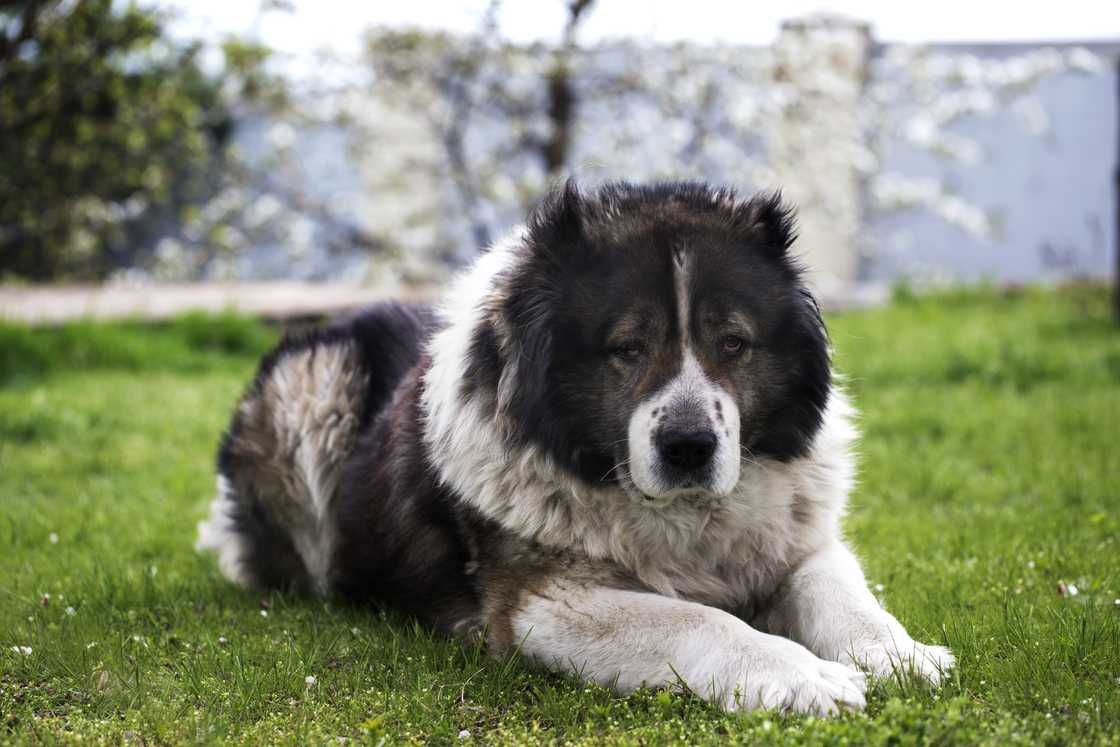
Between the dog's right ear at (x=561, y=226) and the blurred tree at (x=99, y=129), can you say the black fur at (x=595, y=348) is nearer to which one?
the dog's right ear at (x=561, y=226)

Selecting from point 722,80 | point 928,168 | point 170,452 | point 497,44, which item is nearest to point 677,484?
point 170,452

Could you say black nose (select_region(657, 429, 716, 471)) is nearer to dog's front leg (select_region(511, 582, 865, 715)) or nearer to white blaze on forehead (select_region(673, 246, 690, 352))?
white blaze on forehead (select_region(673, 246, 690, 352))

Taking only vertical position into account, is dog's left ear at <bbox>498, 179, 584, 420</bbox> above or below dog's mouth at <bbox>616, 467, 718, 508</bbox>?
above

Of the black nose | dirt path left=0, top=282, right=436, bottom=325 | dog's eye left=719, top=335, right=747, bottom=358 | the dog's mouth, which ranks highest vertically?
dog's eye left=719, top=335, right=747, bottom=358

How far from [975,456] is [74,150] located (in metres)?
7.61

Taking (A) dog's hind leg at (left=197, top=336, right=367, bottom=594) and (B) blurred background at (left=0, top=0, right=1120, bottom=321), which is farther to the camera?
(B) blurred background at (left=0, top=0, right=1120, bottom=321)

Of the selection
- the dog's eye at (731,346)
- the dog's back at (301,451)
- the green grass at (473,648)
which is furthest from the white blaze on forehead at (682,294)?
the dog's back at (301,451)

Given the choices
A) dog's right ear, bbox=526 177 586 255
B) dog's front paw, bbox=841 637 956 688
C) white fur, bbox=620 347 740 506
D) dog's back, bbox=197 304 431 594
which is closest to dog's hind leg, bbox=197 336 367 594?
dog's back, bbox=197 304 431 594

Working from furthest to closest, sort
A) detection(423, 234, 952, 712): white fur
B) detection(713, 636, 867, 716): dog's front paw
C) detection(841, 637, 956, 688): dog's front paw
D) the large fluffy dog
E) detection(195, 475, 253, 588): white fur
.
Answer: detection(195, 475, 253, 588): white fur → the large fluffy dog → detection(423, 234, 952, 712): white fur → detection(841, 637, 956, 688): dog's front paw → detection(713, 636, 867, 716): dog's front paw

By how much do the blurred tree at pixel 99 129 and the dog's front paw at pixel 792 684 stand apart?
6.39 m

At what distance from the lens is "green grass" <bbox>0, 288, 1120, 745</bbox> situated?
115 inches

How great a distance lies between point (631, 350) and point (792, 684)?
1.04 meters

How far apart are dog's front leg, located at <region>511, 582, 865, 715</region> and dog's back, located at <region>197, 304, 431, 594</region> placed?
1333 millimetres

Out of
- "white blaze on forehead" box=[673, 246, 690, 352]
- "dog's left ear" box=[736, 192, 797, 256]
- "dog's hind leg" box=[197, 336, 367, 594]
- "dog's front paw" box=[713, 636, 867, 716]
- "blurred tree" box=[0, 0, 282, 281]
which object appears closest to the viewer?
"dog's front paw" box=[713, 636, 867, 716]
